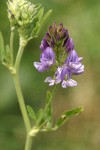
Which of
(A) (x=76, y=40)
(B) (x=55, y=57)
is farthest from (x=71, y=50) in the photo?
(A) (x=76, y=40)

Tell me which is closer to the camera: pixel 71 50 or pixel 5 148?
pixel 71 50

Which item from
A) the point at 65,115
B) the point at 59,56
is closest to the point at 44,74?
the point at 65,115

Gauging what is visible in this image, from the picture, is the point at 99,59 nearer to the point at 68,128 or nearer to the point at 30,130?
A: the point at 68,128

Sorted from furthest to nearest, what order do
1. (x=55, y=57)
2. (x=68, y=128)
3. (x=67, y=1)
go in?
(x=68, y=128), (x=67, y=1), (x=55, y=57)

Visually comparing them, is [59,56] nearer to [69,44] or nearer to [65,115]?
[69,44]

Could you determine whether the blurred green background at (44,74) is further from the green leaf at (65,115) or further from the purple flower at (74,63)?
the purple flower at (74,63)

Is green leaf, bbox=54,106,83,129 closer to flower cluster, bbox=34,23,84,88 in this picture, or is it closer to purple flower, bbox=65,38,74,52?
flower cluster, bbox=34,23,84,88

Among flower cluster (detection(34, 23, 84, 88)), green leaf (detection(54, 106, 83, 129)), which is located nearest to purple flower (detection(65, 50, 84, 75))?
flower cluster (detection(34, 23, 84, 88))

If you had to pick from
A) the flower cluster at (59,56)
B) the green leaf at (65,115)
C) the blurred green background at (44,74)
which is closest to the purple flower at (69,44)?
the flower cluster at (59,56)
